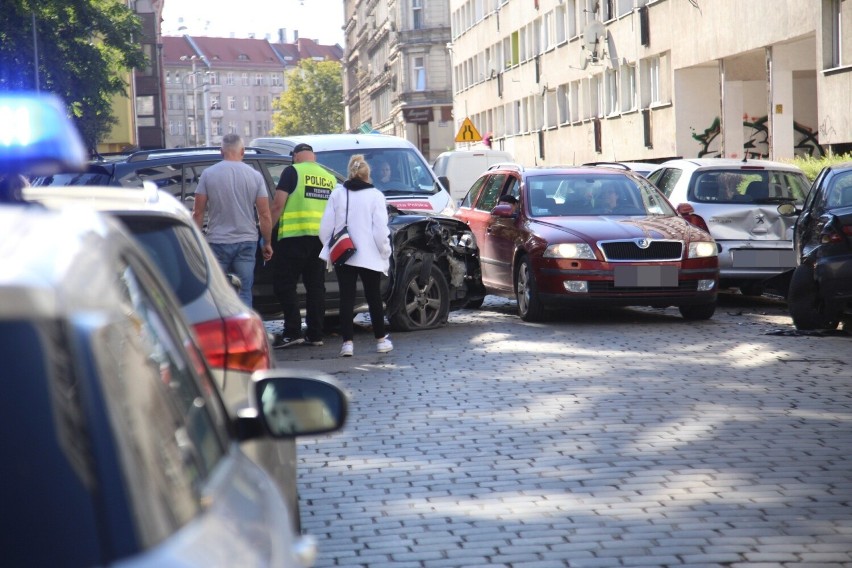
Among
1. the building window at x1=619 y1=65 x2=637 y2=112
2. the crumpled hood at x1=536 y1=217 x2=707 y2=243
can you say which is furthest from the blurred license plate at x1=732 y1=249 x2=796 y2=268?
the building window at x1=619 y1=65 x2=637 y2=112

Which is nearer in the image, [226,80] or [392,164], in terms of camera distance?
[392,164]

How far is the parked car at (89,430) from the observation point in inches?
64.8

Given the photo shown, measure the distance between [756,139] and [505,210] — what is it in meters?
23.5

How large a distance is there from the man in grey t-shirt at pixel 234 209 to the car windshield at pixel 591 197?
13.6 feet

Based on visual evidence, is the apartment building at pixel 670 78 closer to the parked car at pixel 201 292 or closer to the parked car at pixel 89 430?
the parked car at pixel 201 292

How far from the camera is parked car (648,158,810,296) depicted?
16.5 meters

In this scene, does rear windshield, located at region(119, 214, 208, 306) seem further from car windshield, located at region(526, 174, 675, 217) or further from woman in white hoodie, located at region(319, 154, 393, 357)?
car windshield, located at region(526, 174, 675, 217)

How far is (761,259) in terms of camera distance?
1650 centimetres

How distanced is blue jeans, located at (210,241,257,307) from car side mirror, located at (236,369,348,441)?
924 cm

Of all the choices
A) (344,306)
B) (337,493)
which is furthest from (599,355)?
(337,493)

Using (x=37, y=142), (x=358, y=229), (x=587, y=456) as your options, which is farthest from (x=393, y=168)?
(x=37, y=142)

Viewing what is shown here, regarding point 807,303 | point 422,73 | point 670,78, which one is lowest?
point 807,303

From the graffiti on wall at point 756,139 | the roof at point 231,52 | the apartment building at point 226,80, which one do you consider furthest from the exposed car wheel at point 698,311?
the roof at point 231,52

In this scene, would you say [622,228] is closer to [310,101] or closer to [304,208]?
[304,208]
